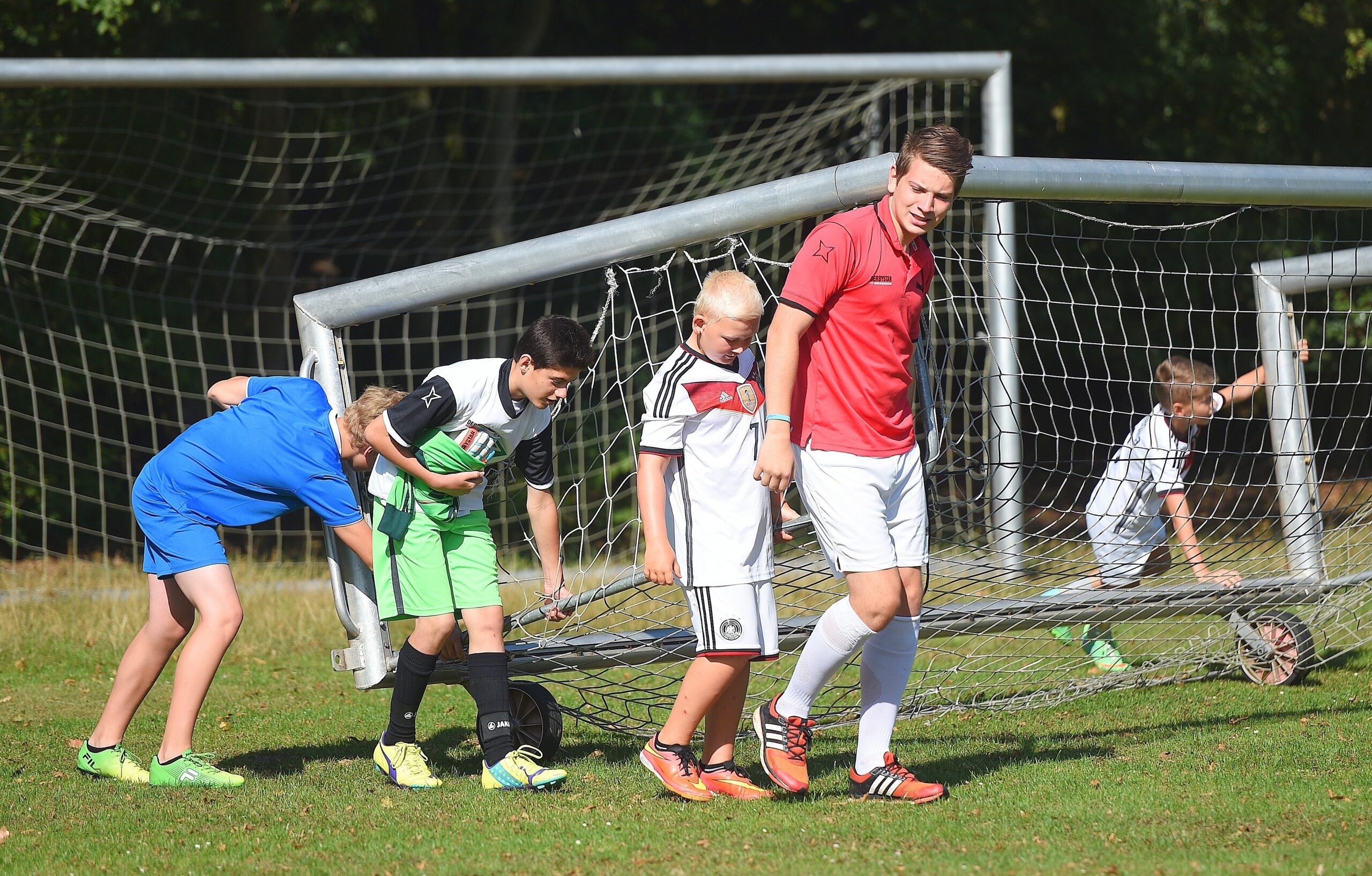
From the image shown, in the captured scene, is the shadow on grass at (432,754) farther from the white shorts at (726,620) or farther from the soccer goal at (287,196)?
the soccer goal at (287,196)

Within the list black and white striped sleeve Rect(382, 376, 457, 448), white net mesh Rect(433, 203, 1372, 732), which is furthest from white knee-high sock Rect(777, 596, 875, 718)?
black and white striped sleeve Rect(382, 376, 457, 448)

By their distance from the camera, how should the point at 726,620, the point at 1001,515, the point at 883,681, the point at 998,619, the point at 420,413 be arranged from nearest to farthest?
1. the point at 726,620
2. the point at 883,681
3. the point at 420,413
4. the point at 998,619
5. the point at 1001,515

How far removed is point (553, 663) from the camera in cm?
446

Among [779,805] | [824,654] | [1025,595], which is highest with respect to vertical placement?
[824,654]

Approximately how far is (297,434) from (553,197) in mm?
8490

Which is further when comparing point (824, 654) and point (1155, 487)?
point (1155, 487)

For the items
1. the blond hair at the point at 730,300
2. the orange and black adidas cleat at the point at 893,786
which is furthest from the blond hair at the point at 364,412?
the orange and black adidas cleat at the point at 893,786

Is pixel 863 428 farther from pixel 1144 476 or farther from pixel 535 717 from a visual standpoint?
pixel 1144 476

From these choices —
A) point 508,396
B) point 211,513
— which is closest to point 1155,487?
point 508,396

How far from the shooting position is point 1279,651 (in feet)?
18.2

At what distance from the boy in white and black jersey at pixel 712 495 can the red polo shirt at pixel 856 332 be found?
0.57ft

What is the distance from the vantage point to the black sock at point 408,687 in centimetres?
418

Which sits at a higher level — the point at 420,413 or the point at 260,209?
the point at 260,209

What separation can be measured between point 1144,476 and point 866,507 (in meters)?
2.63
